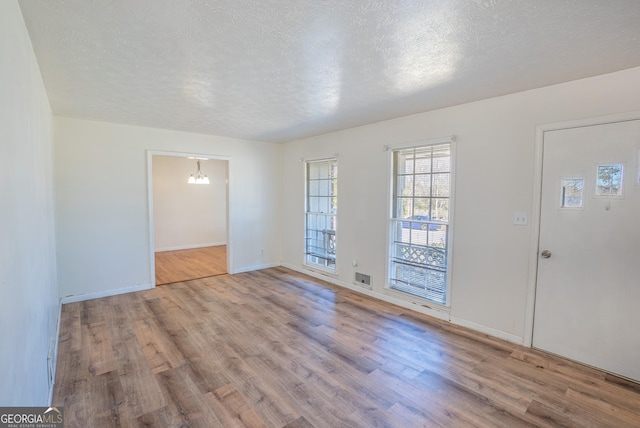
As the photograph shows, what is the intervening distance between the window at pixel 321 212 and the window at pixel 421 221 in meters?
1.20

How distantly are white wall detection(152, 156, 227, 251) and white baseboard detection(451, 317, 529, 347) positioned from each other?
587 centimetres

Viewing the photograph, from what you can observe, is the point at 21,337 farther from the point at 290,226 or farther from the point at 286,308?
the point at 290,226

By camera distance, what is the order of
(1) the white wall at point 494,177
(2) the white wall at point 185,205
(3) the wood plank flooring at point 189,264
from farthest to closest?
(2) the white wall at point 185,205 → (3) the wood plank flooring at point 189,264 → (1) the white wall at point 494,177

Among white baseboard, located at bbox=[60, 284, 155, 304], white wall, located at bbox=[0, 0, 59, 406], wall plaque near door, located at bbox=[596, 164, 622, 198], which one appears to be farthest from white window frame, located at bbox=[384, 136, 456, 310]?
white baseboard, located at bbox=[60, 284, 155, 304]

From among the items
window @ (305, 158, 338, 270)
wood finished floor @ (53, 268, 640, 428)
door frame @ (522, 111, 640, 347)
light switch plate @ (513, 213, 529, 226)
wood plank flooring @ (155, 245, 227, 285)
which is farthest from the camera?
wood plank flooring @ (155, 245, 227, 285)

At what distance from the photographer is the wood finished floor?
1.98 meters

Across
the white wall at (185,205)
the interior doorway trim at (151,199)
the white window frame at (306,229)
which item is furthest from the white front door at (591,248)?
the white wall at (185,205)

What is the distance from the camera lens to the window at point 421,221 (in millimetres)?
3498

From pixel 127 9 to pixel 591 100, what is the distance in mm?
3426

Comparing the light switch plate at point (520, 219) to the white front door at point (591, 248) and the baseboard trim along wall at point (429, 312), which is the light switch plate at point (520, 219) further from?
the baseboard trim along wall at point (429, 312)

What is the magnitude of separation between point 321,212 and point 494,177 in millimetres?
2823

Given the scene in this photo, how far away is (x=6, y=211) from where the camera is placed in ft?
3.76

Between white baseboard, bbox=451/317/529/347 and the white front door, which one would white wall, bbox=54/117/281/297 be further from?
the white front door

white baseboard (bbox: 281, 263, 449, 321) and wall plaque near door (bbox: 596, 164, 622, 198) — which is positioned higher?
wall plaque near door (bbox: 596, 164, 622, 198)
